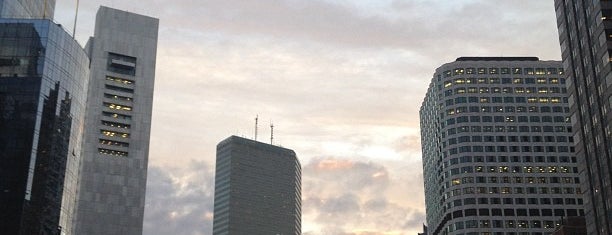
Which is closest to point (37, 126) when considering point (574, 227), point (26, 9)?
point (26, 9)

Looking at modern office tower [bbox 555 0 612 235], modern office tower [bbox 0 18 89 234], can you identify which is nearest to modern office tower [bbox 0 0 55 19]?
modern office tower [bbox 0 18 89 234]

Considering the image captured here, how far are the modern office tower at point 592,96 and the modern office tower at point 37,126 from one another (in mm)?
102979

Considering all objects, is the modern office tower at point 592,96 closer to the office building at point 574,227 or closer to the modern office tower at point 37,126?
the office building at point 574,227

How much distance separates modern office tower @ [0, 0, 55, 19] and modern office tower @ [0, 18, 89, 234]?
24.7 feet

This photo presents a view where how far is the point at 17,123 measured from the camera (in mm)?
137750

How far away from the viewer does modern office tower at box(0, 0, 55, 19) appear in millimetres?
151250

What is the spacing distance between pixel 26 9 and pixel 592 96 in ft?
394

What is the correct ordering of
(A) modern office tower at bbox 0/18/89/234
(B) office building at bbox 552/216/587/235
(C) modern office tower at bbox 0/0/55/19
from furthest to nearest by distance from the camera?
(B) office building at bbox 552/216/587/235 → (C) modern office tower at bbox 0/0/55/19 → (A) modern office tower at bbox 0/18/89/234

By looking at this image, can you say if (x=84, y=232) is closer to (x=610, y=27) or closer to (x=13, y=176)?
(x=13, y=176)

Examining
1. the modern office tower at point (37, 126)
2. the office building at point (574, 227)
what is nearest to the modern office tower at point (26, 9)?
the modern office tower at point (37, 126)

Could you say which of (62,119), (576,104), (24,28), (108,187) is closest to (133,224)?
(108,187)

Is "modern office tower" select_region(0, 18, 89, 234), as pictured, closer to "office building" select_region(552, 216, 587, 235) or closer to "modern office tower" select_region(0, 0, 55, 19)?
"modern office tower" select_region(0, 0, 55, 19)

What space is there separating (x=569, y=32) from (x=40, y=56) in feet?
353

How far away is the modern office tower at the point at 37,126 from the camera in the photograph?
134 metres
